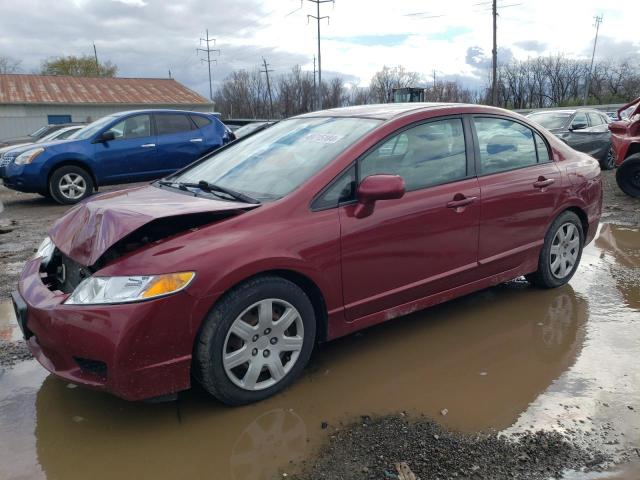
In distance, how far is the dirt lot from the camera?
253cm

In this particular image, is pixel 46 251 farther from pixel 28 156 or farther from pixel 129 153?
pixel 28 156

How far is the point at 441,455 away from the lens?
2.56 metres

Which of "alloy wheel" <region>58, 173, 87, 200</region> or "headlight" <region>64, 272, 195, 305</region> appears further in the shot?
"alloy wheel" <region>58, 173, 87, 200</region>

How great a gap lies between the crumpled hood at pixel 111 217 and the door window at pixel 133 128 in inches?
276

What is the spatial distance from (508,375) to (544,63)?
3171 inches

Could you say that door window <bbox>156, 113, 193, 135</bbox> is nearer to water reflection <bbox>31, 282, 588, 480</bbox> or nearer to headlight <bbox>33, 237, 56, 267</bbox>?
headlight <bbox>33, 237, 56, 267</bbox>

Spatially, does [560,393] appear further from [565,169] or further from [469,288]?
[565,169]

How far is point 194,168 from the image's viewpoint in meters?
4.11

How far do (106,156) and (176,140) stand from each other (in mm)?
1323

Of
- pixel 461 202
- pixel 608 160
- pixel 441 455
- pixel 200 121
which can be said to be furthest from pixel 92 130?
pixel 608 160

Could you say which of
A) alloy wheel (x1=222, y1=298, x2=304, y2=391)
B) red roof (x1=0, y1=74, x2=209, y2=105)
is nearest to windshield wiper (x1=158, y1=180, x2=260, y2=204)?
alloy wheel (x1=222, y1=298, x2=304, y2=391)

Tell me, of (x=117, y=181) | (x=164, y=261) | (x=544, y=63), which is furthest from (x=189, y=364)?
(x=544, y=63)

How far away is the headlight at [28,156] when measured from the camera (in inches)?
372

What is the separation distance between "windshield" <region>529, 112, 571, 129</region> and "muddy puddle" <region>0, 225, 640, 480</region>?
914cm
